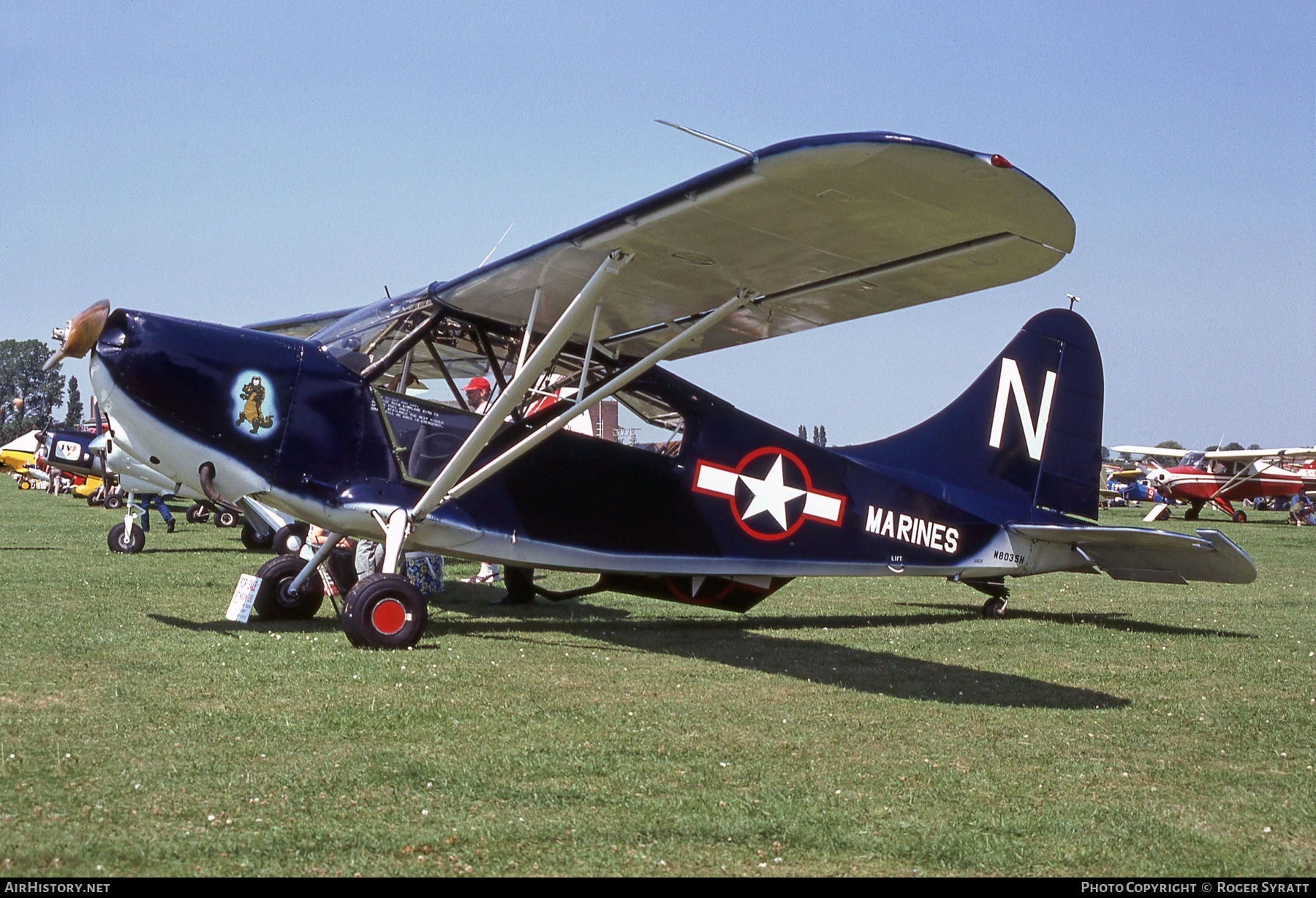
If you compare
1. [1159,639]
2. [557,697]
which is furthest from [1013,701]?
[1159,639]

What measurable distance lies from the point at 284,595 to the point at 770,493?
3888mm

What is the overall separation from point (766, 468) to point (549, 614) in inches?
91.4

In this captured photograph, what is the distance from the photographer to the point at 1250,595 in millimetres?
12469

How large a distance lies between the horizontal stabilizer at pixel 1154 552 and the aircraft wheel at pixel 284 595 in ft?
19.6

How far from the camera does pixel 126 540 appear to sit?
16.2m

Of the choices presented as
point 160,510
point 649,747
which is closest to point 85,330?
point 649,747

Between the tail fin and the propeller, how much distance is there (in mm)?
6160

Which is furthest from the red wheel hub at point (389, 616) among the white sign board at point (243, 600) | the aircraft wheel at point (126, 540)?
the aircraft wheel at point (126, 540)

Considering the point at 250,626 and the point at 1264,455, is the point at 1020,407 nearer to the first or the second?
the point at 250,626

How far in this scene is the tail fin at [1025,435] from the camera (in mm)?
10258

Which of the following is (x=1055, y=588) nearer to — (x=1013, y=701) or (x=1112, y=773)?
(x=1013, y=701)

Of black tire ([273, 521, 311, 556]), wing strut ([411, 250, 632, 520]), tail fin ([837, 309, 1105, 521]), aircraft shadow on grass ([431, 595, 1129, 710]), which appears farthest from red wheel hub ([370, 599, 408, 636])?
black tire ([273, 521, 311, 556])

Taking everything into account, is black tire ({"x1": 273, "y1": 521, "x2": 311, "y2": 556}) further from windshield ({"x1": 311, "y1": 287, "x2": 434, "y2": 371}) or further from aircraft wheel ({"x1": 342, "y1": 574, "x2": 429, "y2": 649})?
aircraft wheel ({"x1": 342, "y1": 574, "x2": 429, "y2": 649})

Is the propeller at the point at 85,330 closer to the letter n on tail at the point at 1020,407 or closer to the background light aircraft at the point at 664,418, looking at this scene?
the background light aircraft at the point at 664,418
